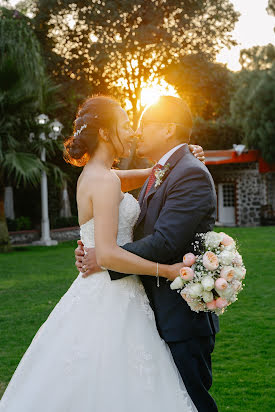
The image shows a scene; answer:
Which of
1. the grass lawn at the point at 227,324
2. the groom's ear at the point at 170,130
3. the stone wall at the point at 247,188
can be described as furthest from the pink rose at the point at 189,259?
the stone wall at the point at 247,188

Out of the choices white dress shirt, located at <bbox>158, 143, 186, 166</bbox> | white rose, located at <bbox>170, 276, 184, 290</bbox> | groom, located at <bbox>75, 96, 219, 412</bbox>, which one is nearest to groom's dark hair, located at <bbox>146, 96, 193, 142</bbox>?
groom, located at <bbox>75, 96, 219, 412</bbox>

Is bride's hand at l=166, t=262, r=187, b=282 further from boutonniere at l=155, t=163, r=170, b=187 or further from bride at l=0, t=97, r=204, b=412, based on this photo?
boutonniere at l=155, t=163, r=170, b=187

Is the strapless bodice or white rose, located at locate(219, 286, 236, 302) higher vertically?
the strapless bodice

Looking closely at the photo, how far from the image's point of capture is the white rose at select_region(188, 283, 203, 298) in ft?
9.21

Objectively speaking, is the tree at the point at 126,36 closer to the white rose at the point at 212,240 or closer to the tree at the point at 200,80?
the tree at the point at 200,80

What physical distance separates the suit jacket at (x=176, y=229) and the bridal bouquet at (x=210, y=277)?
11 centimetres

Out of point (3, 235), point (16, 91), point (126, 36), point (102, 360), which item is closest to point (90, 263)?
point (102, 360)

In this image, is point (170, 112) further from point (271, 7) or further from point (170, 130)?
point (271, 7)

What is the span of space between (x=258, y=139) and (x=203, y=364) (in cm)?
3032

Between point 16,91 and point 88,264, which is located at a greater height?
point 16,91

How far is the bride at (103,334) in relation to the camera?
9.52ft

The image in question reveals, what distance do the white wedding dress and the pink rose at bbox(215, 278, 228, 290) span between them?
1.61ft

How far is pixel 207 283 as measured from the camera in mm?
2807

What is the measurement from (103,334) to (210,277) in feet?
2.19
